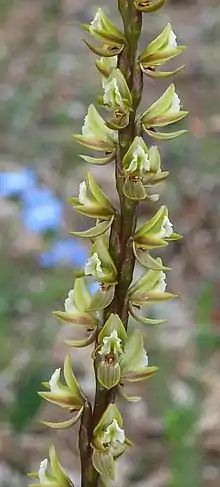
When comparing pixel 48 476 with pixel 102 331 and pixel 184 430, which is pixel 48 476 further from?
pixel 184 430

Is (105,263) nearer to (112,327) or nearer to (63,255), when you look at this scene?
(112,327)

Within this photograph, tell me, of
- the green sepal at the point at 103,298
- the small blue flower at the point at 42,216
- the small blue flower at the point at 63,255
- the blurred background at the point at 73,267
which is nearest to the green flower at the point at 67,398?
the green sepal at the point at 103,298

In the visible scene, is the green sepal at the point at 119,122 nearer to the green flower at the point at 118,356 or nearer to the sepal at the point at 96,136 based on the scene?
the sepal at the point at 96,136

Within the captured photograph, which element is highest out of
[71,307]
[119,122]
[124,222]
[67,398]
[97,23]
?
[97,23]

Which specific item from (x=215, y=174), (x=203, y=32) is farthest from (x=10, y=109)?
(x=203, y=32)

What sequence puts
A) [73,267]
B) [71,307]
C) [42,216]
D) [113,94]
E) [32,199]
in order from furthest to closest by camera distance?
[32,199] → [42,216] → [73,267] → [71,307] → [113,94]

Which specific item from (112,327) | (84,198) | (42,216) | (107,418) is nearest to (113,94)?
(84,198)

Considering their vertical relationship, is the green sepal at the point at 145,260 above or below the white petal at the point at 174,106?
below
